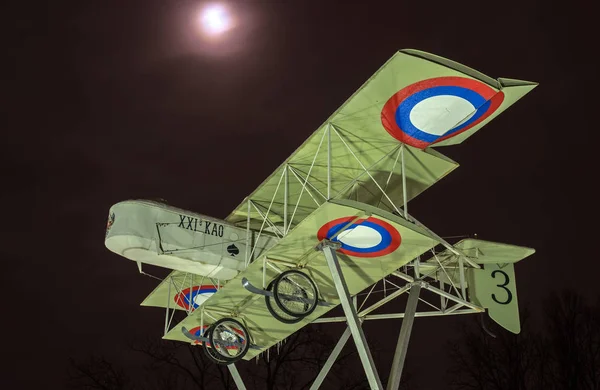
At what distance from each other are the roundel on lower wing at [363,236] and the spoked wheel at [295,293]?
1.13 meters

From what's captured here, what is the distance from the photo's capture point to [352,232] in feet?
44.0

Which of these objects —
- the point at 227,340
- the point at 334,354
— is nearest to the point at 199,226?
the point at 227,340

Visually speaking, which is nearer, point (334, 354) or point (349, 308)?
point (349, 308)

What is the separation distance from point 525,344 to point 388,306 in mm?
11273

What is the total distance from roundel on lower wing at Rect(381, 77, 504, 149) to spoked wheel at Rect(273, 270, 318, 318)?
147 inches

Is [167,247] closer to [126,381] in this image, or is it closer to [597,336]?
[126,381]

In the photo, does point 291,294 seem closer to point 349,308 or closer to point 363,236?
point 349,308

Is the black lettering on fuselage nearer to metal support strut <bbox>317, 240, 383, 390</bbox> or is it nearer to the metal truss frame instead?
the metal truss frame

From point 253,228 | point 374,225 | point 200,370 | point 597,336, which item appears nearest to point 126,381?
point 200,370

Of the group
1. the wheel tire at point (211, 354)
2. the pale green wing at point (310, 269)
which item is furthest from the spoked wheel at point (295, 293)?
the wheel tire at point (211, 354)

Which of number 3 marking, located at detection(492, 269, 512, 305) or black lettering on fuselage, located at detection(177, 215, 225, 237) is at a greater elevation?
black lettering on fuselage, located at detection(177, 215, 225, 237)

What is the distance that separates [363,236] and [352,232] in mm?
246

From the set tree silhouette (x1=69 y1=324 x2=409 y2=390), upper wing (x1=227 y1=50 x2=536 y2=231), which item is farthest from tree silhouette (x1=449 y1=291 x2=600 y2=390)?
upper wing (x1=227 y1=50 x2=536 y2=231)

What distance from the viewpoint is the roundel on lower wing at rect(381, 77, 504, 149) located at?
12125 millimetres
